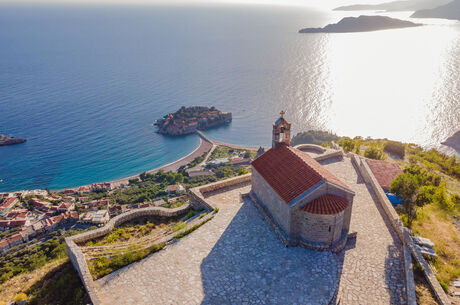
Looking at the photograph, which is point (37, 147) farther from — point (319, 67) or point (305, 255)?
point (319, 67)

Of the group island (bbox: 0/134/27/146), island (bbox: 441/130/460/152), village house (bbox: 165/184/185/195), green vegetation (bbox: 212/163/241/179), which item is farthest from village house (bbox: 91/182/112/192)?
island (bbox: 441/130/460/152)

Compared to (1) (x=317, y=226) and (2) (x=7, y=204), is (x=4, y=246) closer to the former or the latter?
(2) (x=7, y=204)

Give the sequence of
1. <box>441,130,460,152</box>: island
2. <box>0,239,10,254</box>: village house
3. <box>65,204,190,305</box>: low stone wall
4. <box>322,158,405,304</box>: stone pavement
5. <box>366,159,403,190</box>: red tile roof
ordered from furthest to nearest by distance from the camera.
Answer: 1. <box>441,130,460,152</box>: island
2. <box>0,239,10,254</box>: village house
3. <box>366,159,403,190</box>: red tile roof
4. <box>322,158,405,304</box>: stone pavement
5. <box>65,204,190,305</box>: low stone wall

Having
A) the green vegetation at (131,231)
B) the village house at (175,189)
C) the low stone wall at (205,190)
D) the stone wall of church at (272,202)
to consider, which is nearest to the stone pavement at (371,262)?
the stone wall of church at (272,202)

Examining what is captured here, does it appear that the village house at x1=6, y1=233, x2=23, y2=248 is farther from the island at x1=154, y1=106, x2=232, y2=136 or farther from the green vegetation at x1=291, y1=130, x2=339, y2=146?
the green vegetation at x1=291, y1=130, x2=339, y2=146

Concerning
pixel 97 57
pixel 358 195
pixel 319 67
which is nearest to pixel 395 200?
pixel 358 195

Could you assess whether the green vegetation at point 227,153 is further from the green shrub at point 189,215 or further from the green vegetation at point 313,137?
the green shrub at point 189,215
